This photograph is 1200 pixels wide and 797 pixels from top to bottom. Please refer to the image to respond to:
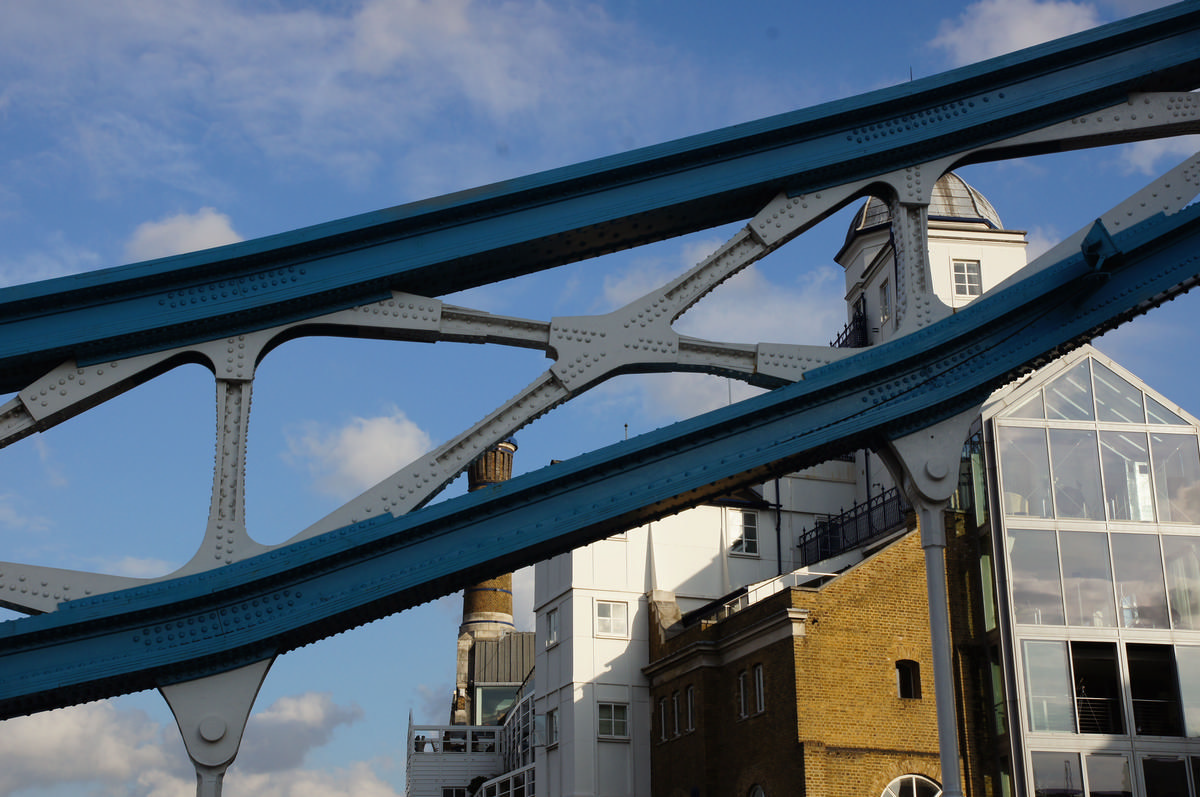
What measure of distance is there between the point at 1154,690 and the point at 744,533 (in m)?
13.0

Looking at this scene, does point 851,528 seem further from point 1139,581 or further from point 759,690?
point 1139,581

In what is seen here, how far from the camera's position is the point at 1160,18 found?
11.7m

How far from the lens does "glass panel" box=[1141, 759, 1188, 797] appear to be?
84.4 ft

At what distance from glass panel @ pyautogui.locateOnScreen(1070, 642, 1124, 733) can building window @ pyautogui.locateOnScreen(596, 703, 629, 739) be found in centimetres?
1230

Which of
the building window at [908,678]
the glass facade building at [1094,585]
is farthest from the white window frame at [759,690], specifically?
the glass facade building at [1094,585]

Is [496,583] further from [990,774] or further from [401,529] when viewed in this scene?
[401,529]

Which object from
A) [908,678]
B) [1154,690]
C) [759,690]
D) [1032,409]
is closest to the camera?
[1154,690]

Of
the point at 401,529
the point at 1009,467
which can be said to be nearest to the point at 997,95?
the point at 401,529

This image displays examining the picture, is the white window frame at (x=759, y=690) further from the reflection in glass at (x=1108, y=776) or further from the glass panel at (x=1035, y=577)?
the reflection in glass at (x=1108, y=776)

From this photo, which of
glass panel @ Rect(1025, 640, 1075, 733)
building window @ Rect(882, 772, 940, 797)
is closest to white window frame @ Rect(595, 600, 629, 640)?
building window @ Rect(882, 772, 940, 797)

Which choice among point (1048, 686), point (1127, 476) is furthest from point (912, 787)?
point (1127, 476)

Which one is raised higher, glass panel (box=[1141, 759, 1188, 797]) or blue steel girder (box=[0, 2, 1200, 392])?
blue steel girder (box=[0, 2, 1200, 392])

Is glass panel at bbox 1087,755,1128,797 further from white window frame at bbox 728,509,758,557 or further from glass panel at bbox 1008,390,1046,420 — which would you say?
white window frame at bbox 728,509,758,557

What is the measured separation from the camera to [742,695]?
30391 mm
